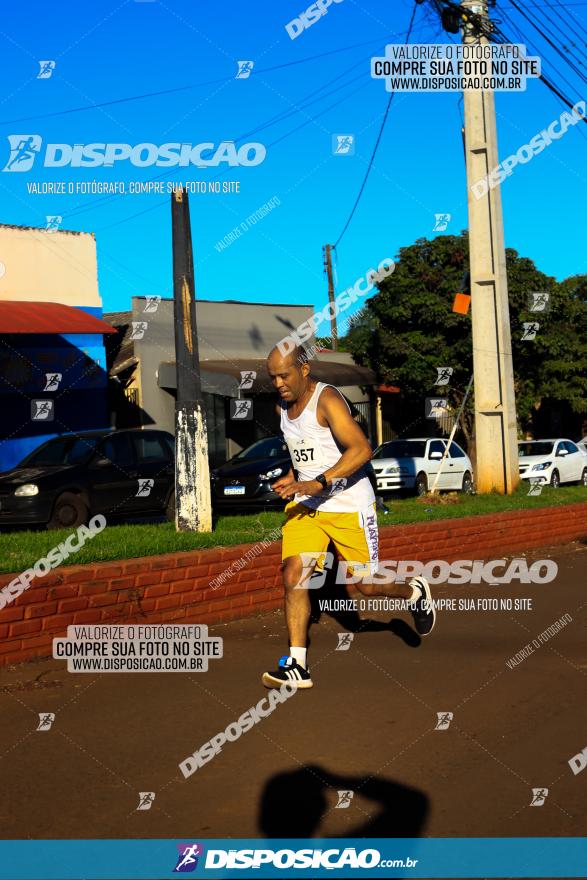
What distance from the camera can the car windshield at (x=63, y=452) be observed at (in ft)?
54.9

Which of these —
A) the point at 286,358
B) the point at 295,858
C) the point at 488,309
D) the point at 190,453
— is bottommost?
the point at 295,858

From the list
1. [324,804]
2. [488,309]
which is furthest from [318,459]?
[488,309]

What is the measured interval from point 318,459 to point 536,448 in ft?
76.6

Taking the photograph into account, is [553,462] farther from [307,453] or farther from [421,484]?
[307,453]

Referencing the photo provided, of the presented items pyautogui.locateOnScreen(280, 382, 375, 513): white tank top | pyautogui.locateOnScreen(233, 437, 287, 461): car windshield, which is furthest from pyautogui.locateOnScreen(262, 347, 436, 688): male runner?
pyautogui.locateOnScreen(233, 437, 287, 461): car windshield

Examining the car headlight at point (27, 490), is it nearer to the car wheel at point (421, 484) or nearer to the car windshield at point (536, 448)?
the car wheel at point (421, 484)

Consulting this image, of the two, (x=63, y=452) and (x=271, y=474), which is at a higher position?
(x=63, y=452)

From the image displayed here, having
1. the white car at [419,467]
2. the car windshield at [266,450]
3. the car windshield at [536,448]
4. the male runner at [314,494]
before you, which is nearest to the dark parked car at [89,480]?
the car windshield at [266,450]

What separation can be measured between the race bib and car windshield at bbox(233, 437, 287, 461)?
552 inches

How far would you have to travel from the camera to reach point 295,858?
3.79 meters

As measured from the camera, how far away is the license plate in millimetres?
19156

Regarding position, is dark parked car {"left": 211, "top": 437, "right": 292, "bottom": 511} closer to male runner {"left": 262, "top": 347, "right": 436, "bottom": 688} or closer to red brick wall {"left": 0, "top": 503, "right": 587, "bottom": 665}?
red brick wall {"left": 0, "top": 503, "right": 587, "bottom": 665}

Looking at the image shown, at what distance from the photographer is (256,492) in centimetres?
1911

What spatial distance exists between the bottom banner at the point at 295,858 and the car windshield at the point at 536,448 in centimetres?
2484
